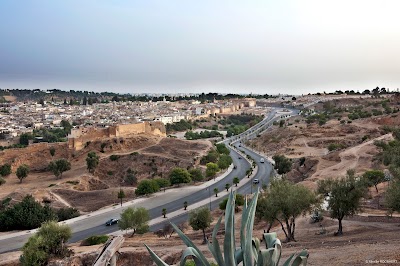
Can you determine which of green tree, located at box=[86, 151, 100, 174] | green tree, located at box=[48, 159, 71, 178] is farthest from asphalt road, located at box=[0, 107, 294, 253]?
green tree, located at box=[48, 159, 71, 178]

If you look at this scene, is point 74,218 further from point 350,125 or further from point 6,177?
point 350,125

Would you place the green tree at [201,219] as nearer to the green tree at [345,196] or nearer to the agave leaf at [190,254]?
the green tree at [345,196]

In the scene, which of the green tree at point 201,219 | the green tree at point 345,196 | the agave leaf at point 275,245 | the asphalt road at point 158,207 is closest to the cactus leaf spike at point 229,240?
the agave leaf at point 275,245

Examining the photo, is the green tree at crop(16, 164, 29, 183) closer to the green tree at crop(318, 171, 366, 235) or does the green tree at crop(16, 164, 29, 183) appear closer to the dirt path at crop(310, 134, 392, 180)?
the dirt path at crop(310, 134, 392, 180)

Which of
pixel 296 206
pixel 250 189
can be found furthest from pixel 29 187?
pixel 296 206

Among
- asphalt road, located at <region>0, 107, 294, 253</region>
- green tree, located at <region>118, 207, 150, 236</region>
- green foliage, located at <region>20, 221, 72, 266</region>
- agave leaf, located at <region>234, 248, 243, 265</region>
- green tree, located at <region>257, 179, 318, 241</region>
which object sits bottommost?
asphalt road, located at <region>0, 107, 294, 253</region>

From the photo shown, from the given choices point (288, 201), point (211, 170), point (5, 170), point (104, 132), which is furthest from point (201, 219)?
point (104, 132)
